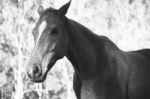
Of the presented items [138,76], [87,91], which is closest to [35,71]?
[87,91]

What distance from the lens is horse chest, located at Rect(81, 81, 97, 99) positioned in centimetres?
570

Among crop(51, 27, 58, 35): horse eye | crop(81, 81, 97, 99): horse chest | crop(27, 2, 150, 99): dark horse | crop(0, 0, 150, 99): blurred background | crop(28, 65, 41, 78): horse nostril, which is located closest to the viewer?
crop(28, 65, 41, 78): horse nostril

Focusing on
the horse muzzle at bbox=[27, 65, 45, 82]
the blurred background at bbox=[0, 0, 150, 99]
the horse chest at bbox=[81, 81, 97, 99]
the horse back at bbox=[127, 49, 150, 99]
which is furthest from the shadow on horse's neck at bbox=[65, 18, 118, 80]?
the blurred background at bbox=[0, 0, 150, 99]

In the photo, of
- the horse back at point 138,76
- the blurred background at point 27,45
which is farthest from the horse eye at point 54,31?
the blurred background at point 27,45

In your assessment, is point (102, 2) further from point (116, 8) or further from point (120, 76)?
point (120, 76)

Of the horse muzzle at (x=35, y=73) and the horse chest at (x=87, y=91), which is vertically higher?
the horse muzzle at (x=35, y=73)

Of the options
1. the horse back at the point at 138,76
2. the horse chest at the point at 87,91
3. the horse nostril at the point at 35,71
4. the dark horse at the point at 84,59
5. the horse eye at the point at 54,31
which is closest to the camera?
the horse nostril at the point at 35,71

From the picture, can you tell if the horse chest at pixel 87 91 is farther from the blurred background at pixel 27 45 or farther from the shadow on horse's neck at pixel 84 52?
the blurred background at pixel 27 45

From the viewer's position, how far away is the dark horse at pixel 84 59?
16.9ft

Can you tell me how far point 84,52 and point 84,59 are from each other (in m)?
0.11

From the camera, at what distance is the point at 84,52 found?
19.2 ft

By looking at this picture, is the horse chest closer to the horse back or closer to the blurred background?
the horse back

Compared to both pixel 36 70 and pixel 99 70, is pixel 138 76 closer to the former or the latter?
pixel 99 70

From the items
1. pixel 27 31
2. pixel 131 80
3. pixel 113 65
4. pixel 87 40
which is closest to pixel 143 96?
pixel 131 80
